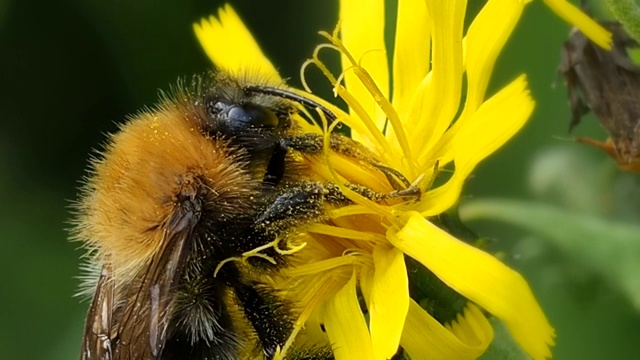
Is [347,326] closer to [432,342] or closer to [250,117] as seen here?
[432,342]

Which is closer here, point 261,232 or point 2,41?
point 261,232

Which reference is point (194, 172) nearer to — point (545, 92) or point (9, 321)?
point (545, 92)

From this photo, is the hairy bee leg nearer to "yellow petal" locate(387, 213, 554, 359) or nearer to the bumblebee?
the bumblebee

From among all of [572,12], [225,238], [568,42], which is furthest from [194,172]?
[568,42]

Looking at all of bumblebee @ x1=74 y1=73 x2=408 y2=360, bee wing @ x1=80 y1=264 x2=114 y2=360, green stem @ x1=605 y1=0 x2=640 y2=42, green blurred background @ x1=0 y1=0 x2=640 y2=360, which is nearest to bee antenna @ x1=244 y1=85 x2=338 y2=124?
bumblebee @ x1=74 y1=73 x2=408 y2=360

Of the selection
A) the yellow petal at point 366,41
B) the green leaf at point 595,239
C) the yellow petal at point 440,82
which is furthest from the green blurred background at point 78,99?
the yellow petal at point 440,82

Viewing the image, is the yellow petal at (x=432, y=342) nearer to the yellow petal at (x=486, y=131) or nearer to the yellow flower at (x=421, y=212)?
the yellow flower at (x=421, y=212)
